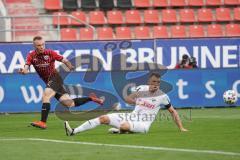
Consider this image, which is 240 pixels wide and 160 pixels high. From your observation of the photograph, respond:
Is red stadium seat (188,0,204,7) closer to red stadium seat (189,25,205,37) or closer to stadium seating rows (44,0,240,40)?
stadium seating rows (44,0,240,40)

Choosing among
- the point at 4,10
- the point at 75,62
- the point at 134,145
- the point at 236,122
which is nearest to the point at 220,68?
the point at 75,62

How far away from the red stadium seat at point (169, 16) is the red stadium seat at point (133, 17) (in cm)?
98

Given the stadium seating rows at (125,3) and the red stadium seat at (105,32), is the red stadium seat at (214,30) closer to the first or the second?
the stadium seating rows at (125,3)

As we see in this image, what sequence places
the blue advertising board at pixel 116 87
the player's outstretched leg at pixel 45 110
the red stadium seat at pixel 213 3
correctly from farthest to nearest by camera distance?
1. the red stadium seat at pixel 213 3
2. the blue advertising board at pixel 116 87
3. the player's outstretched leg at pixel 45 110

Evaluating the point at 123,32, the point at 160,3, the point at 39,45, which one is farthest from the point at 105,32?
the point at 39,45

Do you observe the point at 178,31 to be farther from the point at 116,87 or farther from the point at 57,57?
the point at 57,57

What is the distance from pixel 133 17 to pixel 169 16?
4.77 ft

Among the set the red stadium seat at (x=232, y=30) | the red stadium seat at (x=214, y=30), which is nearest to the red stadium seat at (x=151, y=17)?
the red stadium seat at (x=214, y=30)

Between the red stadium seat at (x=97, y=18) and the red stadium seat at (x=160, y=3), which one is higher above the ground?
the red stadium seat at (x=160, y=3)

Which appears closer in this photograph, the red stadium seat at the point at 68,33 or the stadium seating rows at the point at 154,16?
the red stadium seat at the point at 68,33

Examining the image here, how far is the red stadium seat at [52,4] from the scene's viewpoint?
1116 inches

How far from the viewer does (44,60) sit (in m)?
16.8

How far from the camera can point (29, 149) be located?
38.4ft

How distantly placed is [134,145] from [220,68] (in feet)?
39.9
